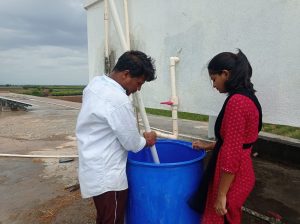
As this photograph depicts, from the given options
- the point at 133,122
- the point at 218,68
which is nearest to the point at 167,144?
the point at 133,122

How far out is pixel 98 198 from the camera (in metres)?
2.08

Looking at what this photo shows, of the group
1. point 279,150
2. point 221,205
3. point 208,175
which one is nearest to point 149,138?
point 208,175

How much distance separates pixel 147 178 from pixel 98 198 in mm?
362

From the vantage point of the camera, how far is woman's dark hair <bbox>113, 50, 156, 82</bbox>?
198 cm

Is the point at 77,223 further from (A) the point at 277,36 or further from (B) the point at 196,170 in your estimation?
(A) the point at 277,36

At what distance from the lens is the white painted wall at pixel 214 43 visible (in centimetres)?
237

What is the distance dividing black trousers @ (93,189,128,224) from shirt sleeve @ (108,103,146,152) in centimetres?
36

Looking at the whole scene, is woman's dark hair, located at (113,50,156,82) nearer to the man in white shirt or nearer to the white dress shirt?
the man in white shirt

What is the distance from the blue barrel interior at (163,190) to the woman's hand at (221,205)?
0.31m

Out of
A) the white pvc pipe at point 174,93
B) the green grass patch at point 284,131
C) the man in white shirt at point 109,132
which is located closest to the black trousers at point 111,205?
the man in white shirt at point 109,132

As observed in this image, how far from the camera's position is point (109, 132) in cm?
196

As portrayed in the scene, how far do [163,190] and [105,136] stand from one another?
53 centimetres

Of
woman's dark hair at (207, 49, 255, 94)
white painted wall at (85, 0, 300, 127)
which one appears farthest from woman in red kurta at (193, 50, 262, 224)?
white painted wall at (85, 0, 300, 127)

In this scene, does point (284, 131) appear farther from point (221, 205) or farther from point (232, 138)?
point (232, 138)
